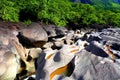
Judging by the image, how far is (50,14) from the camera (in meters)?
78.6

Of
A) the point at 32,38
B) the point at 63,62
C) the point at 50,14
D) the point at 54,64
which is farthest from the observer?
the point at 50,14

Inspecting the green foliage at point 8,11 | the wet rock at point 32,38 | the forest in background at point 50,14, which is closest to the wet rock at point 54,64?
the wet rock at point 32,38

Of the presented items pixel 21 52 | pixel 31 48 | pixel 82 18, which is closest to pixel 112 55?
pixel 21 52

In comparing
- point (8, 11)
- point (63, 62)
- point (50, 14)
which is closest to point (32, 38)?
point (63, 62)

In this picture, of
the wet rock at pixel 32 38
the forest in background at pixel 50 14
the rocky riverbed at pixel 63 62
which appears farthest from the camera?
the forest in background at pixel 50 14

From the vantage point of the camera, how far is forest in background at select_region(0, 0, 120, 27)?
68125 millimetres

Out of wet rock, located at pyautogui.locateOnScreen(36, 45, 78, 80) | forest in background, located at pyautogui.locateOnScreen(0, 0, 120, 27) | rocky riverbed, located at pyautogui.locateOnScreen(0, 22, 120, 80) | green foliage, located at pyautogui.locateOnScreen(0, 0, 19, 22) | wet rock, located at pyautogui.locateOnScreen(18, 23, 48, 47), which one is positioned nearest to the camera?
rocky riverbed, located at pyautogui.locateOnScreen(0, 22, 120, 80)

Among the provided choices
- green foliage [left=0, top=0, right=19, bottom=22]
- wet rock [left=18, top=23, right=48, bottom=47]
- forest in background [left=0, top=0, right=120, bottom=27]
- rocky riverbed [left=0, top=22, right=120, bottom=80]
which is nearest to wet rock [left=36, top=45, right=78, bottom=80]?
rocky riverbed [left=0, top=22, right=120, bottom=80]

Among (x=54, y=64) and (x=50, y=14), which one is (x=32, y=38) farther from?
(x=50, y=14)

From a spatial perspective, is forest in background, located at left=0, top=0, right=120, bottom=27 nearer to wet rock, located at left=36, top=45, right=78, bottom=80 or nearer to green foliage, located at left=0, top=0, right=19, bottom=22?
green foliage, located at left=0, top=0, right=19, bottom=22

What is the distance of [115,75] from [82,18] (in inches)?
3227

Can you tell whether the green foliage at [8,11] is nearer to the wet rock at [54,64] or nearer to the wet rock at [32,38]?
the wet rock at [32,38]

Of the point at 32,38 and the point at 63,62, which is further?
the point at 32,38

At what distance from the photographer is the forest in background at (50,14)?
2682 inches
